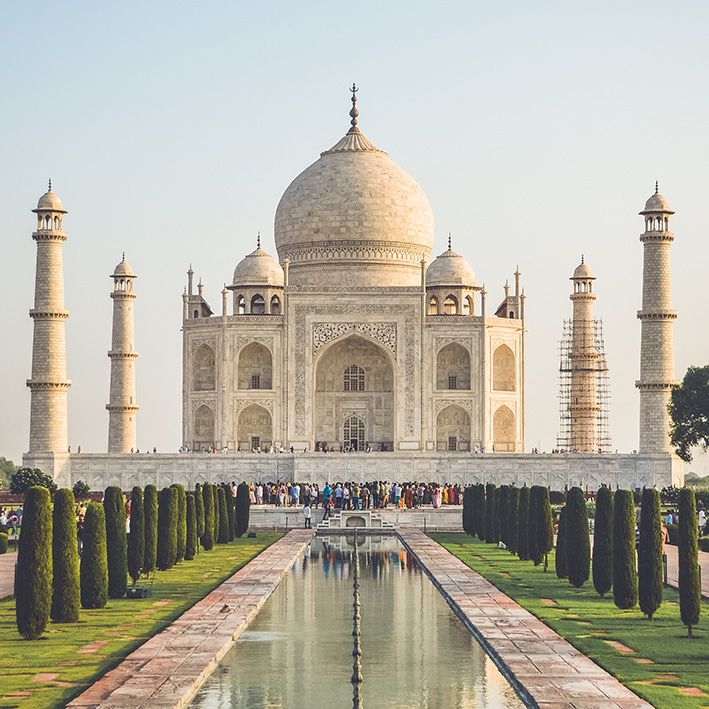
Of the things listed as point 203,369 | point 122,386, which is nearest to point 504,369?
point 203,369

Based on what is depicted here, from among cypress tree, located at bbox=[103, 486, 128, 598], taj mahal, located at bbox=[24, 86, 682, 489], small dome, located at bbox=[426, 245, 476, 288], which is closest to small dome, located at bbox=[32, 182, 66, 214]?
taj mahal, located at bbox=[24, 86, 682, 489]

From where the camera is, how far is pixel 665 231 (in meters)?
35.0

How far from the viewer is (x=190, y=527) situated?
2094cm

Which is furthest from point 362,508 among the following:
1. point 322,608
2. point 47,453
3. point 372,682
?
point 372,682

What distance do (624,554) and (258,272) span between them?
1010 inches

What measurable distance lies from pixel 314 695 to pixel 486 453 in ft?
80.5

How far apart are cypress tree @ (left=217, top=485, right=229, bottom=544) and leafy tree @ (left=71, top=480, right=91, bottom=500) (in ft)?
26.7

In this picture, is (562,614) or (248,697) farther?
(562,614)

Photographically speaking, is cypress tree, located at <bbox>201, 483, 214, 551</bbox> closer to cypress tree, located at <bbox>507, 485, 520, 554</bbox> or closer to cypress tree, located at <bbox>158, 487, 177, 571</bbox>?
cypress tree, located at <bbox>158, 487, 177, 571</bbox>

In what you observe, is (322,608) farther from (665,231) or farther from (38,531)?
(665,231)

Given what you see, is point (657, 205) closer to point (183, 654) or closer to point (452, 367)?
point (452, 367)

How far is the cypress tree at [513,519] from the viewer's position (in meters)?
21.5

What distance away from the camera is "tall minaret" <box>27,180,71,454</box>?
33469mm

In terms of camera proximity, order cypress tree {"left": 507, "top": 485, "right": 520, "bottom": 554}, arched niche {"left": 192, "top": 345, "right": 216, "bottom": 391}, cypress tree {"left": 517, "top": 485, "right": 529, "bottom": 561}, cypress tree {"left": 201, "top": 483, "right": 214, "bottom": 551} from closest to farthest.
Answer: cypress tree {"left": 517, "top": 485, "right": 529, "bottom": 561}
cypress tree {"left": 507, "top": 485, "right": 520, "bottom": 554}
cypress tree {"left": 201, "top": 483, "right": 214, "bottom": 551}
arched niche {"left": 192, "top": 345, "right": 216, "bottom": 391}
